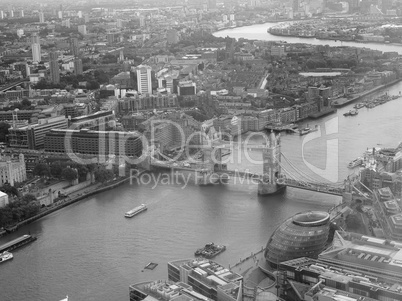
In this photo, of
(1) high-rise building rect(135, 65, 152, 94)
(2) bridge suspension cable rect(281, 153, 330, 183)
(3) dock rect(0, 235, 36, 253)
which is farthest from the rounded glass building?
(1) high-rise building rect(135, 65, 152, 94)

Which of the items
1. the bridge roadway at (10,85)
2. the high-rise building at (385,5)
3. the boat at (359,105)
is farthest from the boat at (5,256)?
the high-rise building at (385,5)

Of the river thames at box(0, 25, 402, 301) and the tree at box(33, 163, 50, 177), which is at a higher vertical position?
the tree at box(33, 163, 50, 177)

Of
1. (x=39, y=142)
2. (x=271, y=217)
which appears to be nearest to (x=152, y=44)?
(x=39, y=142)

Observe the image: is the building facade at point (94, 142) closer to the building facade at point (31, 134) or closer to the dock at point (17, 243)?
the building facade at point (31, 134)

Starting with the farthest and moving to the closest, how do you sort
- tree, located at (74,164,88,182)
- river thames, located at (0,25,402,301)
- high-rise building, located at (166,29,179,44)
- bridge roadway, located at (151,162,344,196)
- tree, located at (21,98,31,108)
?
high-rise building, located at (166,29,179,44)
tree, located at (21,98,31,108)
tree, located at (74,164,88,182)
bridge roadway, located at (151,162,344,196)
river thames, located at (0,25,402,301)

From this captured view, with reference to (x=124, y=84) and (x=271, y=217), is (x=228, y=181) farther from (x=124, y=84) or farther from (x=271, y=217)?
(x=124, y=84)

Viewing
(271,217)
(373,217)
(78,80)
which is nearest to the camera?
(373,217)

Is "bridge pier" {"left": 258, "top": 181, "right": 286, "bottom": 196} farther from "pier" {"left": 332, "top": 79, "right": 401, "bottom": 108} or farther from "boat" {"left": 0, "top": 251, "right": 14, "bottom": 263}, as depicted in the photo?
"pier" {"left": 332, "top": 79, "right": 401, "bottom": 108}
